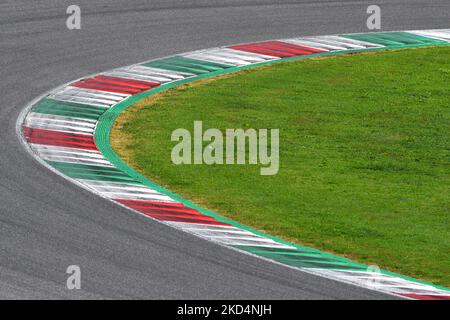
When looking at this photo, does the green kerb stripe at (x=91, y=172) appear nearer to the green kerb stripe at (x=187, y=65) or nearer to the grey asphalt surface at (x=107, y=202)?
the grey asphalt surface at (x=107, y=202)

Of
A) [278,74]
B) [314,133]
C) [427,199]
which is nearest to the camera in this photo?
[427,199]

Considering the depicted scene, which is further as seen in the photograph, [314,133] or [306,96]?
[306,96]

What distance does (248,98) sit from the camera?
2286 cm

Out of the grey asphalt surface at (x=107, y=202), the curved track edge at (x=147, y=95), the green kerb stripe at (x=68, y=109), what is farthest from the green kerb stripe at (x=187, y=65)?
the green kerb stripe at (x=68, y=109)

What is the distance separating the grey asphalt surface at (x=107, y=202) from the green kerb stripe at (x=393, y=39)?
1.51 feet

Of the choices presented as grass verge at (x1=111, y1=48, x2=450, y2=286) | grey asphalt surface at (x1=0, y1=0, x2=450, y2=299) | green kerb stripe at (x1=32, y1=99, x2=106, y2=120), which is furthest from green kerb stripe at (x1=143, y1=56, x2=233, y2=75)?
green kerb stripe at (x1=32, y1=99, x2=106, y2=120)

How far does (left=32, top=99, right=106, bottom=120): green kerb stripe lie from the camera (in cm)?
2155

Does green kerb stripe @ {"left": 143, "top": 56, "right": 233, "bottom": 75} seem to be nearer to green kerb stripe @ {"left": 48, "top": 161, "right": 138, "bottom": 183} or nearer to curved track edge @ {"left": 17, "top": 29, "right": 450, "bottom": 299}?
curved track edge @ {"left": 17, "top": 29, "right": 450, "bottom": 299}

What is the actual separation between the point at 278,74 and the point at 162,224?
8008 millimetres

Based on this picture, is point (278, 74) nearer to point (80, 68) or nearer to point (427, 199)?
point (80, 68)

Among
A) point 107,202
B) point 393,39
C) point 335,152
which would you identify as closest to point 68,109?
point 107,202

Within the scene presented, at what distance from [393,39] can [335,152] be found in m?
7.50
